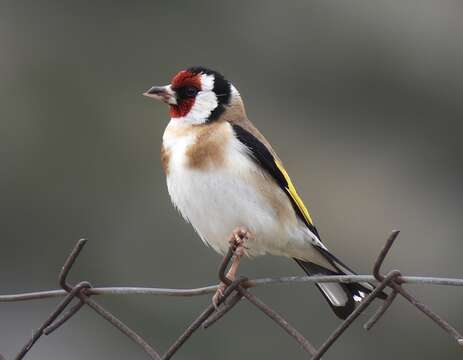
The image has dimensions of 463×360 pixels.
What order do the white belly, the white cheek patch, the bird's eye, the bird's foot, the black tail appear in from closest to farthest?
the bird's foot < the black tail < the white belly < the white cheek patch < the bird's eye

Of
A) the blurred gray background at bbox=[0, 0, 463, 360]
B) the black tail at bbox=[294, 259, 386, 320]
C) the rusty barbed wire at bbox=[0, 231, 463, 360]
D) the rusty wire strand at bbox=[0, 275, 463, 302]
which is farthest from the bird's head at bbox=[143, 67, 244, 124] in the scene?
the blurred gray background at bbox=[0, 0, 463, 360]

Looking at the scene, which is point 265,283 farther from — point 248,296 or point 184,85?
point 184,85

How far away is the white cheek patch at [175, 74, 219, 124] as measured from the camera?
12.8 ft

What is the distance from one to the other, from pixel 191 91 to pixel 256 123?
507 centimetres

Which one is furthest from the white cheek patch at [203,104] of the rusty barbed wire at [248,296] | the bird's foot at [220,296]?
the rusty barbed wire at [248,296]

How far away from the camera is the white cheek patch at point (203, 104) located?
3.90 m

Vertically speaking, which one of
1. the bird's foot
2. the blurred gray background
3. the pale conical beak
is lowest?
the blurred gray background

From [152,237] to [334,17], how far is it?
329 centimetres

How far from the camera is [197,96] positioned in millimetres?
4023

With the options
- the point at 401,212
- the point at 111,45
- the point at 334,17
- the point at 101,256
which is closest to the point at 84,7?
the point at 111,45

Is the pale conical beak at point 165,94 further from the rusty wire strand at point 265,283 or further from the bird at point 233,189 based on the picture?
the rusty wire strand at point 265,283

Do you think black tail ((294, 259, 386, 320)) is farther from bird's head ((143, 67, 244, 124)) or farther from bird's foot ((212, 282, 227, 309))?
bird's head ((143, 67, 244, 124))

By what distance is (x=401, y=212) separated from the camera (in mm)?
8875

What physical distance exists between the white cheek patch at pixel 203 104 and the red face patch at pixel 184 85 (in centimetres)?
2
